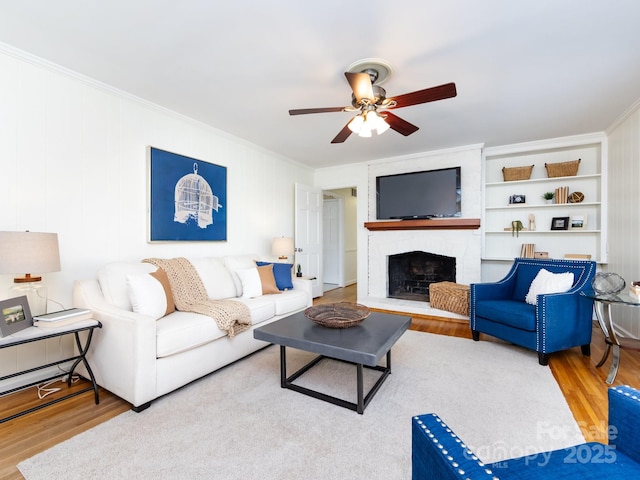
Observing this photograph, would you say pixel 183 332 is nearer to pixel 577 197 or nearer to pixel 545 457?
pixel 545 457

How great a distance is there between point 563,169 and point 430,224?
1.84m

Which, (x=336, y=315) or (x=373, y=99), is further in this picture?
(x=336, y=315)

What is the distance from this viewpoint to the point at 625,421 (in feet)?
3.01

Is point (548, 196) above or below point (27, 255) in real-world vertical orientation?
above

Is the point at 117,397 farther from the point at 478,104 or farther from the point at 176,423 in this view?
the point at 478,104

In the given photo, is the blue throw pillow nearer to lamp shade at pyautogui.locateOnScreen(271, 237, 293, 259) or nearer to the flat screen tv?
lamp shade at pyautogui.locateOnScreen(271, 237, 293, 259)

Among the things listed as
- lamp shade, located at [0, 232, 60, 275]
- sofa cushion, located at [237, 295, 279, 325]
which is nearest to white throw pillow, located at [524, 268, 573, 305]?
sofa cushion, located at [237, 295, 279, 325]

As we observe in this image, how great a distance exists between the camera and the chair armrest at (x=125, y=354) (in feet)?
6.14

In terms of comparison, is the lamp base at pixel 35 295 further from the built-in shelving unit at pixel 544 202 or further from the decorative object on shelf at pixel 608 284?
the built-in shelving unit at pixel 544 202

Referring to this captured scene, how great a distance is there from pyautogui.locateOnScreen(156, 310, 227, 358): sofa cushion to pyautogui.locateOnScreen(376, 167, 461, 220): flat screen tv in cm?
336

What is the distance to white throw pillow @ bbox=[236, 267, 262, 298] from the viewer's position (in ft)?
10.5

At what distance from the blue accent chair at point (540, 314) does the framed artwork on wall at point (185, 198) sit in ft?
10.1

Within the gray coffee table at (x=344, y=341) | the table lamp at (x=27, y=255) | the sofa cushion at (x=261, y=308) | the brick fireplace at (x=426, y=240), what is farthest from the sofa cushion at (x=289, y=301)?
the table lamp at (x=27, y=255)

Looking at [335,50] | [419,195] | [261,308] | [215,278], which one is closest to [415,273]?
[419,195]
